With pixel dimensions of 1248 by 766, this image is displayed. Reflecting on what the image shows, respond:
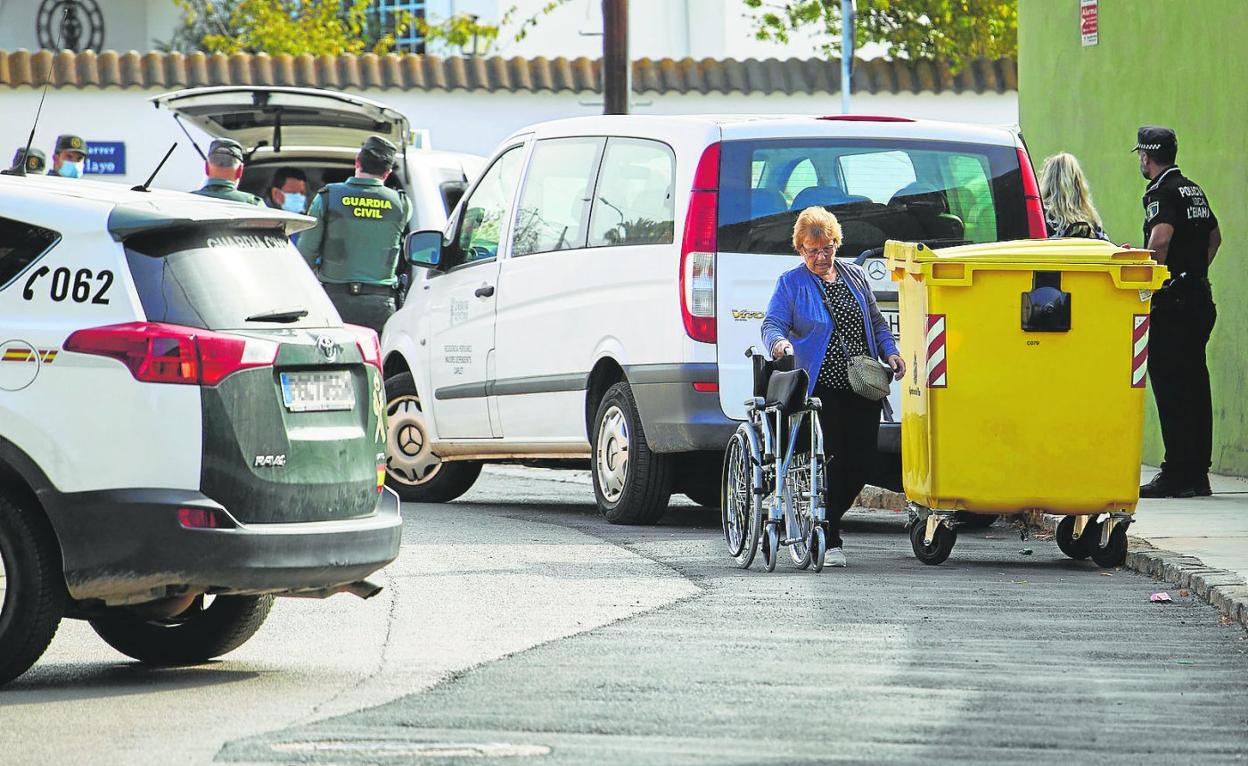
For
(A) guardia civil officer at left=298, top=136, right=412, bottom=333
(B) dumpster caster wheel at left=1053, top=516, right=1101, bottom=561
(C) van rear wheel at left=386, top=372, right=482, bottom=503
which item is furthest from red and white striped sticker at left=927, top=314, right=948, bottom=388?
(A) guardia civil officer at left=298, top=136, right=412, bottom=333

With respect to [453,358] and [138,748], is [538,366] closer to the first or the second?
[453,358]

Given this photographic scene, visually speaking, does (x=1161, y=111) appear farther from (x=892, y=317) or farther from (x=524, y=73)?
(x=524, y=73)

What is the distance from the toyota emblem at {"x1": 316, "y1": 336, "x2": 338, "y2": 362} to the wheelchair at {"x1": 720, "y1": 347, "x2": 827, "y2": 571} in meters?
2.87

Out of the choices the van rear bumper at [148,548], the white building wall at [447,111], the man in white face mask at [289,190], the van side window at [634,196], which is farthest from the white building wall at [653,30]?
the van rear bumper at [148,548]

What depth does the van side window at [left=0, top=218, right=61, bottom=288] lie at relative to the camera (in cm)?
722

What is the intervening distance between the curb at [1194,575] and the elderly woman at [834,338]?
1.25m

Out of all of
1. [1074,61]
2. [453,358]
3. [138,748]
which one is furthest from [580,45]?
[138,748]

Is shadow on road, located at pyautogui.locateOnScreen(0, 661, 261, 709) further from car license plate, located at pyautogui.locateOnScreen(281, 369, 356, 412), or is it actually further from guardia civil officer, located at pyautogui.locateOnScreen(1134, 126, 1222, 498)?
guardia civil officer, located at pyautogui.locateOnScreen(1134, 126, 1222, 498)

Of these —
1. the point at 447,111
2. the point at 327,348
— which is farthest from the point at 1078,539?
the point at 447,111

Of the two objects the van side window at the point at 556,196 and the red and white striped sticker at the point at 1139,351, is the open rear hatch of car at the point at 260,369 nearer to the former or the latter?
the red and white striped sticker at the point at 1139,351

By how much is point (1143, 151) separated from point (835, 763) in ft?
25.4

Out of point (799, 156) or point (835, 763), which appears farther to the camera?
point (799, 156)

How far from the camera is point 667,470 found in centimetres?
1187

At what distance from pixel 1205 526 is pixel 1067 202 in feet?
5.85
